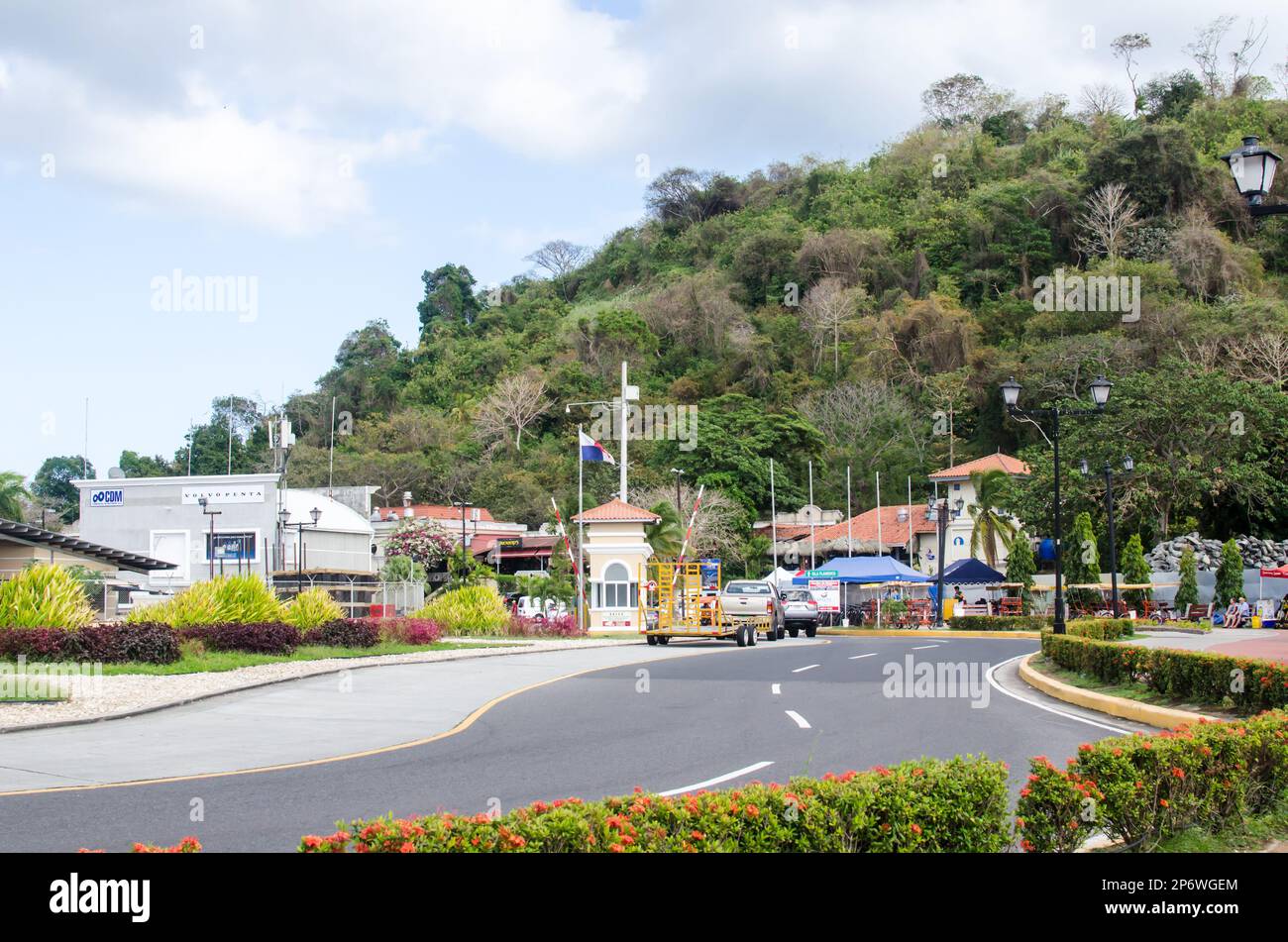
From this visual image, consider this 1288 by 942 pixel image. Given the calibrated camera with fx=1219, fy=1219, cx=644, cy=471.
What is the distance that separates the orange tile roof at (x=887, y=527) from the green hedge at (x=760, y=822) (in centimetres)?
6870

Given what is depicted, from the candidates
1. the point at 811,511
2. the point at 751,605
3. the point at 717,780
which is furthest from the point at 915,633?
the point at 717,780

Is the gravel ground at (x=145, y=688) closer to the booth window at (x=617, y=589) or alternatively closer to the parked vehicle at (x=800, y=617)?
the booth window at (x=617, y=589)

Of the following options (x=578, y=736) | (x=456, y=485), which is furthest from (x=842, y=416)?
(x=578, y=736)

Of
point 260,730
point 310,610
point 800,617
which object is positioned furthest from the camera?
point 800,617

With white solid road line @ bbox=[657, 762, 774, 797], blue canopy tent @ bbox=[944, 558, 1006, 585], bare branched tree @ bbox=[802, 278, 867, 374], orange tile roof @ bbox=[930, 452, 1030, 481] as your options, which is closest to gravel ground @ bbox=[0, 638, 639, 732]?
white solid road line @ bbox=[657, 762, 774, 797]

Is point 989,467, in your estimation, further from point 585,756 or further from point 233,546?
point 585,756

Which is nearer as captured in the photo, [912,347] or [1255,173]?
[1255,173]

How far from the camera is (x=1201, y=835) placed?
26.2 feet

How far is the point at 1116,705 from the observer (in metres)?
17.0

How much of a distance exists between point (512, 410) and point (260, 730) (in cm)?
7489

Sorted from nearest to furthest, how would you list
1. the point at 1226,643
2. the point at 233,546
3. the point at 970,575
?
1. the point at 1226,643
2. the point at 970,575
3. the point at 233,546

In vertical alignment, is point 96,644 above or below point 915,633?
above
